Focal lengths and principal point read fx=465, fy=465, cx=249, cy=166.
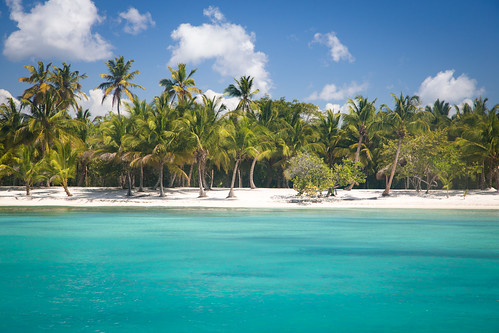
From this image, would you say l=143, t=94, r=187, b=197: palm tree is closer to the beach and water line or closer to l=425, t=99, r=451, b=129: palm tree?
the beach and water line

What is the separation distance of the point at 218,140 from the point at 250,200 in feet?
14.3

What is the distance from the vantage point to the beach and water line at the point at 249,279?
594cm

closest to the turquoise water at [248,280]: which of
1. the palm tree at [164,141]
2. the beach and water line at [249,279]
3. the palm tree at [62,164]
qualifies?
the beach and water line at [249,279]

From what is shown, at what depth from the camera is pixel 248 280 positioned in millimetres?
8258

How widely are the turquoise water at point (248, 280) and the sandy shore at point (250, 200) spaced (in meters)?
11.9

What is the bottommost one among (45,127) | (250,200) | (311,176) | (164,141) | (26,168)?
(250,200)

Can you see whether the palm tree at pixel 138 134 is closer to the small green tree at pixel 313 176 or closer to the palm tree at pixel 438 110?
the small green tree at pixel 313 176

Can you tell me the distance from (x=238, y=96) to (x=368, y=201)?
16.7 meters

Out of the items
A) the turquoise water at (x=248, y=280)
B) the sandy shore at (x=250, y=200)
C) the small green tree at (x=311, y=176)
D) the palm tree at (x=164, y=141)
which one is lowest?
the turquoise water at (x=248, y=280)

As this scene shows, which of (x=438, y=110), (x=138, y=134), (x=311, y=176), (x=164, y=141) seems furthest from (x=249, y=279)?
(x=438, y=110)

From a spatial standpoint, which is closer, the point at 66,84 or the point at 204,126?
the point at 204,126

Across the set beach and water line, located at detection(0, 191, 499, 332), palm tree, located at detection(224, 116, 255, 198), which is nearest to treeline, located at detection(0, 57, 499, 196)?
palm tree, located at detection(224, 116, 255, 198)

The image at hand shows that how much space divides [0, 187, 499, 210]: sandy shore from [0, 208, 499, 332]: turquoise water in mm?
11897

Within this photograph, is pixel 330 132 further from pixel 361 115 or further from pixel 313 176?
pixel 313 176
